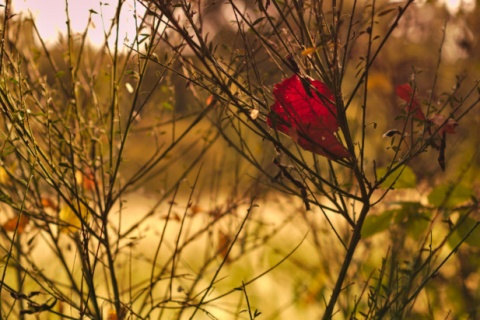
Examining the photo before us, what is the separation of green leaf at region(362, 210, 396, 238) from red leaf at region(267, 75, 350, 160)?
315mm

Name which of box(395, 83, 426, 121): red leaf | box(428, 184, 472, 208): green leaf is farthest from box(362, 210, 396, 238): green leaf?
box(395, 83, 426, 121): red leaf

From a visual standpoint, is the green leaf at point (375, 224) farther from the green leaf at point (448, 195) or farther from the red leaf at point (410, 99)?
the red leaf at point (410, 99)

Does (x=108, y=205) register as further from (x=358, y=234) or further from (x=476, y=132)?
(x=476, y=132)

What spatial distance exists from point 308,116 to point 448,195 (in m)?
0.50

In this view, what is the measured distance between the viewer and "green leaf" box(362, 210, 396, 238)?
1.44m

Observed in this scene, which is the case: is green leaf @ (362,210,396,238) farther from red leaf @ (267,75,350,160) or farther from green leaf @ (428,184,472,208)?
red leaf @ (267,75,350,160)

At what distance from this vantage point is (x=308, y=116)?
48.0 inches

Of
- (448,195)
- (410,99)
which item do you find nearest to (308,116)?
(410,99)

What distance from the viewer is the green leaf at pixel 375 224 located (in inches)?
56.7

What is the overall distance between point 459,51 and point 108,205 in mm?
2094

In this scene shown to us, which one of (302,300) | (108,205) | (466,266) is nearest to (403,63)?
(466,266)

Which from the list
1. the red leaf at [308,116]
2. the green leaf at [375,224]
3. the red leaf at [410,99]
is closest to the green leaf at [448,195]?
the green leaf at [375,224]

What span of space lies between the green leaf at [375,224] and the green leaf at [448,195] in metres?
0.13

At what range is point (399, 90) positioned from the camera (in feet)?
4.56
